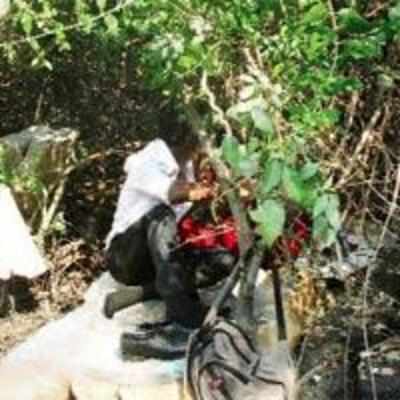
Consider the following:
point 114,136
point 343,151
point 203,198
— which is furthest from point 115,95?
point 343,151

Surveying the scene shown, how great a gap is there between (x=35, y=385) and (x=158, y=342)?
1.68 feet

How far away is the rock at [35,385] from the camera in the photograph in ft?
14.5

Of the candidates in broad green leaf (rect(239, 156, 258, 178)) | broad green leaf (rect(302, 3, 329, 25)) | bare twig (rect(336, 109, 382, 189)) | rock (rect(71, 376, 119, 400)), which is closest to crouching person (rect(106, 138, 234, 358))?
rock (rect(71, 376, 119, 400))

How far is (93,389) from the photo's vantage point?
14.6 feet

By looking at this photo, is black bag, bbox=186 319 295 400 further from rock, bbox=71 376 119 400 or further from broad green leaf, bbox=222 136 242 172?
broad green leaf, bbox=222 136 242 172

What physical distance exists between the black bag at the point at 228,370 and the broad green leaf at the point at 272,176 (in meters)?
1.93

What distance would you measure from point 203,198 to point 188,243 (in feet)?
0.69

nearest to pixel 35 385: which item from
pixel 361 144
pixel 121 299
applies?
pixel 121 299

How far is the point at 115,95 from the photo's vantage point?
259 inches

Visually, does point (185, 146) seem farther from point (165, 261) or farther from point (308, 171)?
point (308, 171)

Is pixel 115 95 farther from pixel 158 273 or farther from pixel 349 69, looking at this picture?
pixel 349 69

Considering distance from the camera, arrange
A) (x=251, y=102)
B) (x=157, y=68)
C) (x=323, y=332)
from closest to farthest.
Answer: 1. (x=251, y=102)
2. (x=157, y=68)
3. (x=323, y=332)

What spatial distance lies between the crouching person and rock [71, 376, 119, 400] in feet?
0.72

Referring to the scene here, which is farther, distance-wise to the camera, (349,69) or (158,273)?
(158,273)
